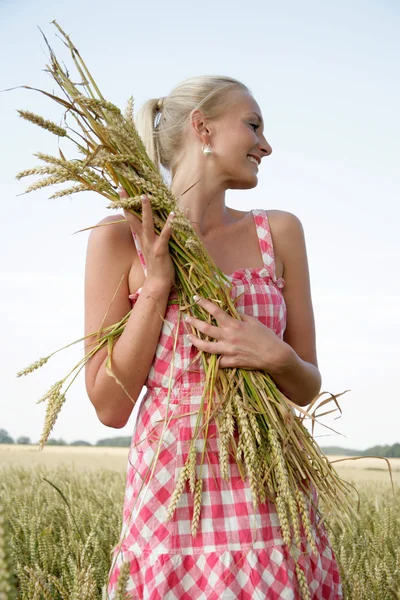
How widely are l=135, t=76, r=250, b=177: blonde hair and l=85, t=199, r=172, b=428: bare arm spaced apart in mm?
390

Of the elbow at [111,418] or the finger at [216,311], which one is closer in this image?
the finger at [216,311]

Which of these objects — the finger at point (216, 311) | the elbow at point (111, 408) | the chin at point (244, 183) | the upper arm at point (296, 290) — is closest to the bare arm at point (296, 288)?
the upper arm at point (296, 290)

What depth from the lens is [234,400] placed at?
1651 millimetres

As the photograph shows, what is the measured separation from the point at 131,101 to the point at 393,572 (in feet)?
6.45

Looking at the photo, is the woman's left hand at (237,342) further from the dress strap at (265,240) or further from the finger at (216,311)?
the dress strap at (265,240)

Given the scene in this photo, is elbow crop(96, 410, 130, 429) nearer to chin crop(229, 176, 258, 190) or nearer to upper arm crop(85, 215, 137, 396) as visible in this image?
upper arm crop(85, 215, 137, 396)

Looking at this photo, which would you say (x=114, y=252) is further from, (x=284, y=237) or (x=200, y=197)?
(x=284, y=237)

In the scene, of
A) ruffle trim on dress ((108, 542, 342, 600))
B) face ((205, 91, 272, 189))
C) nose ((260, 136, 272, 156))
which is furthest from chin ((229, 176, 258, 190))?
ruffle trim on dress ((108, 542, 342, 600))

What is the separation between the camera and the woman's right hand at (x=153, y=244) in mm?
1687

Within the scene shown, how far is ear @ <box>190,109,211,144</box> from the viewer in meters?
2.11

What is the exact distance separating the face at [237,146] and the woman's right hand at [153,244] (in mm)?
399

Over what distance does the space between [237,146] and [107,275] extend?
54cm

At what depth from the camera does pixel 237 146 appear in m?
2.03

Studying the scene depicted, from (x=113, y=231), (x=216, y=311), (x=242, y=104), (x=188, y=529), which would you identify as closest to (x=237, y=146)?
(x=242, y=104)
